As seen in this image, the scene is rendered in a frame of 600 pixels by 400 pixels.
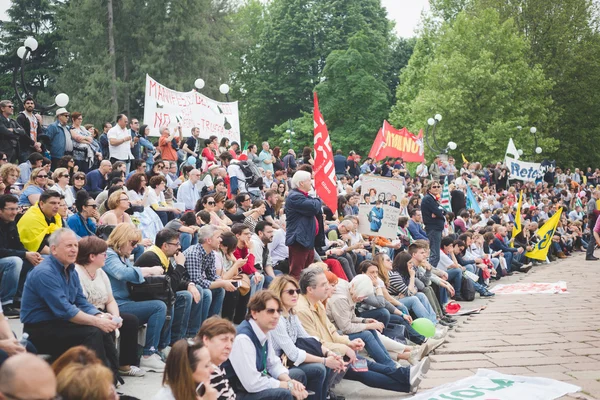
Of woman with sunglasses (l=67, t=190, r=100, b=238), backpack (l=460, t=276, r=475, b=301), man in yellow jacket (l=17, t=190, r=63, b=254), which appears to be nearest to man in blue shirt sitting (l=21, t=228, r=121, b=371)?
man in yellow jacket (l=17, t=190, r=63, b=254)

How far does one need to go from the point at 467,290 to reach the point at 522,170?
17933 millimetres

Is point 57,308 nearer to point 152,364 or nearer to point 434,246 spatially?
point 152,364

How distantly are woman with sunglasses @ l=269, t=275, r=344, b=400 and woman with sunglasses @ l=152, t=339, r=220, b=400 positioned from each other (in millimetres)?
1673

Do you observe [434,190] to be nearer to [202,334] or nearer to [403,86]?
[202,334]

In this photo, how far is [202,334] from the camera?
477 cm

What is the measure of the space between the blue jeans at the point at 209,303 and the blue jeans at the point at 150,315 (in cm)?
84

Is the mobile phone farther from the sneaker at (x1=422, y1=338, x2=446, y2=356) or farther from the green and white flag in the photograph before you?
the green and white flag


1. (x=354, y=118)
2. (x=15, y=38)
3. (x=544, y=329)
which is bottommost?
(x=544, y=329)

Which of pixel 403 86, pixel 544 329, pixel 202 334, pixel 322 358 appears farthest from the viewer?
pixel 403 86

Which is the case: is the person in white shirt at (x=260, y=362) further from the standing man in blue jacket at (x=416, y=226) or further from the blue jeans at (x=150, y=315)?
the standing man in blue jacket at (x=416, y=226)

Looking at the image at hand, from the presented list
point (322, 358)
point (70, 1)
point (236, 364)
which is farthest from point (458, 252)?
point (70, 1)

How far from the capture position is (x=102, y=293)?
6.13m

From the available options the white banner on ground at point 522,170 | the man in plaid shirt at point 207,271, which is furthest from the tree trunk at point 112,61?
the man in plaid shirt at point 207,271

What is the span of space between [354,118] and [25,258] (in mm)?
40444
